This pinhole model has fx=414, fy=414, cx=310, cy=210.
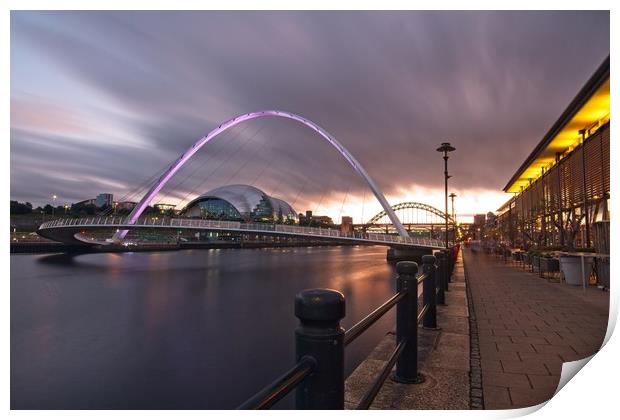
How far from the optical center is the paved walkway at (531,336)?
13.6 feet

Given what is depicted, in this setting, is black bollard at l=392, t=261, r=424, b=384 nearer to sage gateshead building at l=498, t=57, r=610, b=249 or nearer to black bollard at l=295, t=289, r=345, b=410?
black bollard at l=295, t=289, r=345, b=410

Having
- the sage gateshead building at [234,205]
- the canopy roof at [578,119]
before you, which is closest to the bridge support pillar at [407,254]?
the canopy roof at [578,119]

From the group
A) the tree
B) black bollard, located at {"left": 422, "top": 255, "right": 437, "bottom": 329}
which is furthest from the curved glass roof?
black bollard, located at {"left": 422, "top": 255, "right": 437, "bottom": 329}

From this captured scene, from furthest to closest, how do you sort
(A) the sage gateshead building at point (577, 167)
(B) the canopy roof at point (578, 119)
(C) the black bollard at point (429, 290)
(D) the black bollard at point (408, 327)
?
(A) the sage gateshead building at point (577, 167) < (B) the canopy roof at point (578, 119) < (C) the black bollard at point (429, 290) < (D) the black bollard at point (408, 327)

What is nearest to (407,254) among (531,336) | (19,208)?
(531,336)

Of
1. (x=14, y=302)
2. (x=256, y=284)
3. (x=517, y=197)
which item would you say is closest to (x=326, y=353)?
A: (x=14, y=302)

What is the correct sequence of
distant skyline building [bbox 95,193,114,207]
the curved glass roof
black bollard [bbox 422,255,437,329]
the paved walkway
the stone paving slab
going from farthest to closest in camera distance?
distant skyline building [bbox 95,193,114,207], the curved glass roof, black bollard [bbox 422,255,437,329], the paved walkway, the stone paving slab

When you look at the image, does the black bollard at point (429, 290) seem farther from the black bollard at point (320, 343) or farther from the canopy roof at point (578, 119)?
the canopy roof at point (578, 119)

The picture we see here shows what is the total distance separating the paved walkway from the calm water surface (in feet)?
13.4

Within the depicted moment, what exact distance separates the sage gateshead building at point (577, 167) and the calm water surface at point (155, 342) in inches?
363

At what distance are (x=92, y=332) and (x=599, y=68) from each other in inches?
763

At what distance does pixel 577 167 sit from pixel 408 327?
60.3 ft

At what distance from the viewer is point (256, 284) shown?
3114 centimetres

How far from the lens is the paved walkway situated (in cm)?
416
